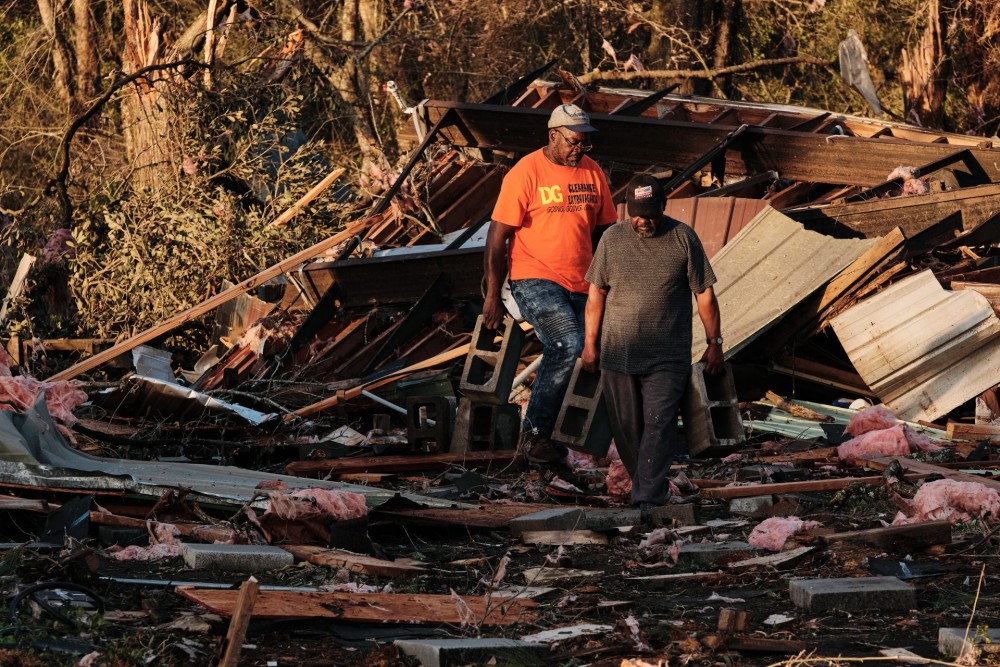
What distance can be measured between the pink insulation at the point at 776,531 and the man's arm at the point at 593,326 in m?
1.38

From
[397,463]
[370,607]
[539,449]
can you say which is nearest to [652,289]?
[539,449]

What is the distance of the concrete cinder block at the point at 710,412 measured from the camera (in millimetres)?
7047

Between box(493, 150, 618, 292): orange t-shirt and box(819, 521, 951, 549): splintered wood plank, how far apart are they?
244 cm

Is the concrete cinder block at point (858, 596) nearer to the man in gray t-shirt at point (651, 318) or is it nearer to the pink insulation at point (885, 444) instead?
the man in gray t-shirt at point (651, 318)

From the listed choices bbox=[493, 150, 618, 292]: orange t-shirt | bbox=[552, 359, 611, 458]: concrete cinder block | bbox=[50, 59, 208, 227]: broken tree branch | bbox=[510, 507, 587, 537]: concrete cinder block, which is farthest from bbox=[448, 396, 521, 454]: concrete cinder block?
bbox=[50, 59, 208, 227]: broken tree branch

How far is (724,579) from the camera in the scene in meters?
5.65

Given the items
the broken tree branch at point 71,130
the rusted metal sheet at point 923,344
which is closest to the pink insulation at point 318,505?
the rusted metal sheet at point 923,344

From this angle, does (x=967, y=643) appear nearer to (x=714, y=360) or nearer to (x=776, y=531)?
(x=776, y=531)

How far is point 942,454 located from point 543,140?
5.43 m

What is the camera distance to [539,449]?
8.07 metres

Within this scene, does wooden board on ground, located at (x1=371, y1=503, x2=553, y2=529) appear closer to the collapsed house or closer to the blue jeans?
the collapsed house

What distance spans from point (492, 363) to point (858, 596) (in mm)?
4097

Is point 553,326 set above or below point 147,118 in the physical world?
below

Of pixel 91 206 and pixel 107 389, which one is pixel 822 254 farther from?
pixel 91 206
